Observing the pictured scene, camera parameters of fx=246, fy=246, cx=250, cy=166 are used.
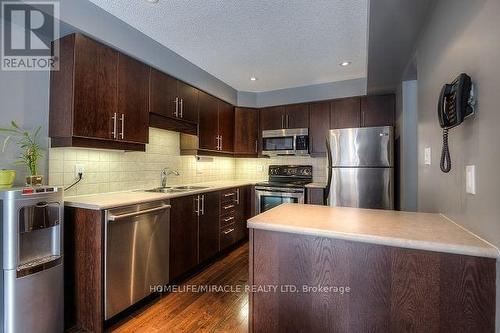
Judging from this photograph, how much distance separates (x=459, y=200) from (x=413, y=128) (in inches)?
64.6

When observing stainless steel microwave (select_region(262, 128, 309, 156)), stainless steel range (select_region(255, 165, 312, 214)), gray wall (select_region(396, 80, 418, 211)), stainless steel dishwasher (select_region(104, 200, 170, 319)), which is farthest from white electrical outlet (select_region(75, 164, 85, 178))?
gray wall (select_region(396, 80, 418, 211))

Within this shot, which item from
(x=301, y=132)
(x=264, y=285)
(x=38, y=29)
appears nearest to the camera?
(x=264, y=285)

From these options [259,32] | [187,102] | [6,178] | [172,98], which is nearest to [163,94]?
[172,98]

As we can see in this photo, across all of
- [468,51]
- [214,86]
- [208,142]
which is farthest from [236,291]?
[214,86]

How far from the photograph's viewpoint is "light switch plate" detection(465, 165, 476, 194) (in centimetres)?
100

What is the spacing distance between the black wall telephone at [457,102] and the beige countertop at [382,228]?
1.02 feet

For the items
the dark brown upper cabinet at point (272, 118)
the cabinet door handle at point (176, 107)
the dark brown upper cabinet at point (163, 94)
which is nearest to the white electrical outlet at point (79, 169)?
the dark brown upper cabinet at point (163, 94)

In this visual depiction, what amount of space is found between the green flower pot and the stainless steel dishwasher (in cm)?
62

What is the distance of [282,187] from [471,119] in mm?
2581

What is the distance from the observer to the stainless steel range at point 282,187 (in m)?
3.43

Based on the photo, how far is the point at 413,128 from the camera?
8.29 feet

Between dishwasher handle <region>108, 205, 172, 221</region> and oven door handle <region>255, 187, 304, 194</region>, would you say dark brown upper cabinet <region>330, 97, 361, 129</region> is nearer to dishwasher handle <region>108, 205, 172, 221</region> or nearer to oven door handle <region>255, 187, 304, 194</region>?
oven door handle <region>255, 187, 304, 194</region>

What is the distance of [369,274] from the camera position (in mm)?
1025

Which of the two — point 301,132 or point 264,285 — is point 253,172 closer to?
point 301,132
